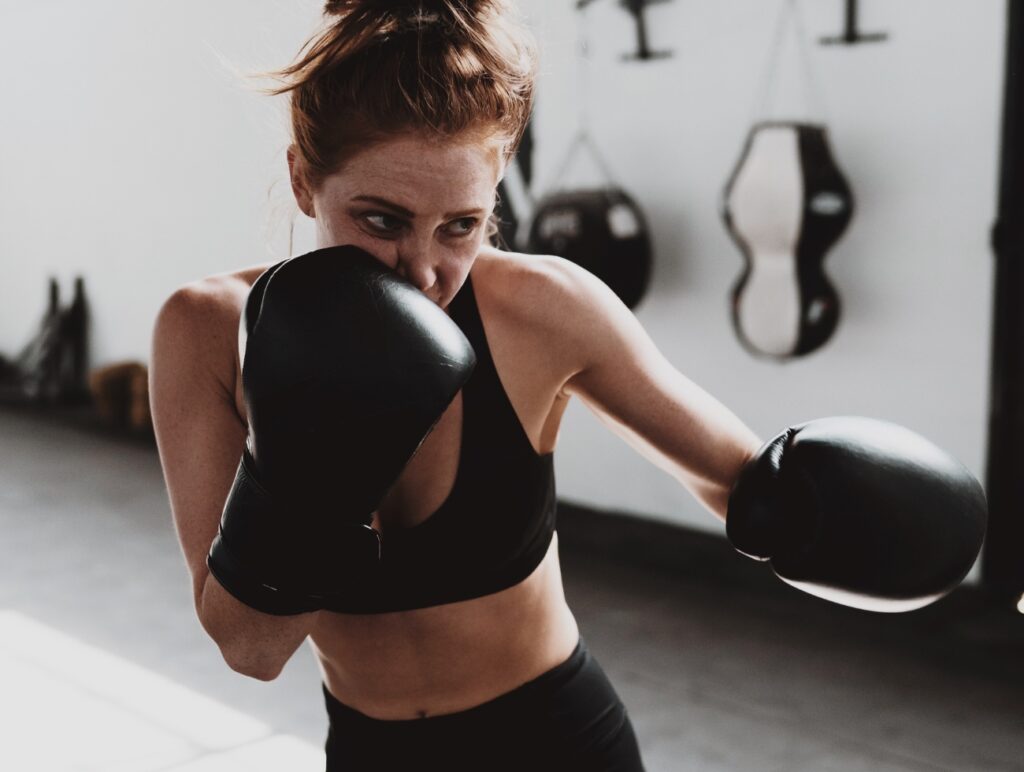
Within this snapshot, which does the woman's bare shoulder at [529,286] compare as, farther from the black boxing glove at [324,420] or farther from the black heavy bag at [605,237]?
the black heavy bag at [605,237]

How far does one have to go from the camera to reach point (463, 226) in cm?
91

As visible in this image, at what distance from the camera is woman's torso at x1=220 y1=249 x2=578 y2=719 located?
104 cm

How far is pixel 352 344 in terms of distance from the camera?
2.75 feet

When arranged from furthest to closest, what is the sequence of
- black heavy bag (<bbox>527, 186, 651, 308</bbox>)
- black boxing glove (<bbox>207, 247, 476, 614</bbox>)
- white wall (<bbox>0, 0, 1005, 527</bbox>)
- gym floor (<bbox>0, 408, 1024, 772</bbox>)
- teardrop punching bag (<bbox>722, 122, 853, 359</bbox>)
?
1. black heavy bag (<bbox>527, 186, 651, 308</bbox>)
2. teardrop punching bag (<bbox>722, 122, 853, 359</bbox>)
3. white wall (<bbox>0, 0, 1005, 527</bbox>)
4. gym floor (<bbox>0, 408, 1024, 772</bbox>)
5. black boxing glove (<bbox>207, 247, 476, 614</bbox>)

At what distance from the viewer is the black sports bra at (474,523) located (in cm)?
102

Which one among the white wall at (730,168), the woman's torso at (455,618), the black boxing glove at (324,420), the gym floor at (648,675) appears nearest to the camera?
the black boxing glove at (324,420)

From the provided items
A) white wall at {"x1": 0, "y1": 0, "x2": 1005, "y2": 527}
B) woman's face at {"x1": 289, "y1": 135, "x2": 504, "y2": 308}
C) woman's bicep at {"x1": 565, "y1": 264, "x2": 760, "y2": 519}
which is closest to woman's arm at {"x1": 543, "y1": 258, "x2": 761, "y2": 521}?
woman's bicep at {"x1": 565, "y1": 264, "x2": 760, "y2": 519}

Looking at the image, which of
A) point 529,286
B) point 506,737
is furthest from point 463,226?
point 506,737

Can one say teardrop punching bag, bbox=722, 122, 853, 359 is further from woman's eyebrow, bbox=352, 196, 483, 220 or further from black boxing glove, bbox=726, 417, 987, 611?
woman's eyebrow, bbox=352, 196, 483, 220

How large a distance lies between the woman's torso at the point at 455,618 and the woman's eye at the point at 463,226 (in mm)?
153

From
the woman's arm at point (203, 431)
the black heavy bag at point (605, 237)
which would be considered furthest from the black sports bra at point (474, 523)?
the black heavy bag at point (605, 237)

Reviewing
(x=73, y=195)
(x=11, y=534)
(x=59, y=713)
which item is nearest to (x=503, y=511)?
(x=59, y=713)

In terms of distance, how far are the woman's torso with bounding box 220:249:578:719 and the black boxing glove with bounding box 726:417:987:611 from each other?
0.71 feet

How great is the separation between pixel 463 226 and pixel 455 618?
38 cm
